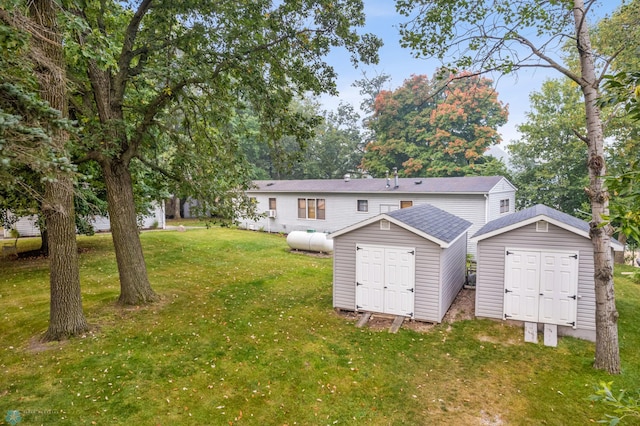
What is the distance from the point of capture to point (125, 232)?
891 centimetres

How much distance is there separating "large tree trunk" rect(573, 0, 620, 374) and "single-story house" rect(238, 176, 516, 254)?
9.61m

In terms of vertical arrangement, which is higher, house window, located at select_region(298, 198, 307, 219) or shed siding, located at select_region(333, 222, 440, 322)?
house window, located at select_region(298, 198, 307, 219)

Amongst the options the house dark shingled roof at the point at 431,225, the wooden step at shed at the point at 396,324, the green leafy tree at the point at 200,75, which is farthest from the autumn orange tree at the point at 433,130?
the wooden step at shed at the point at 396,324

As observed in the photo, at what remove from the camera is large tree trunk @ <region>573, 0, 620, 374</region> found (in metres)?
6.23

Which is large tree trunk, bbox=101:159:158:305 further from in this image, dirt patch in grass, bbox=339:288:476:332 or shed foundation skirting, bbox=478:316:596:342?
shed foundation skirting, bbox=478:316:596:342

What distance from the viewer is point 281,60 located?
926cm

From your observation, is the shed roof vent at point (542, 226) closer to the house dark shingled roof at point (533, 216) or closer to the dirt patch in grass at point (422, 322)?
the house dark shingled roof at point (533, 216)

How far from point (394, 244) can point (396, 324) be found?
1.99m

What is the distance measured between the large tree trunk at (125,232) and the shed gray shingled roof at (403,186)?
5763 millimetres

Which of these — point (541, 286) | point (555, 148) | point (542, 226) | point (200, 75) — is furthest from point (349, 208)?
point (555, 148)

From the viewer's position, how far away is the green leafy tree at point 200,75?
7.95m

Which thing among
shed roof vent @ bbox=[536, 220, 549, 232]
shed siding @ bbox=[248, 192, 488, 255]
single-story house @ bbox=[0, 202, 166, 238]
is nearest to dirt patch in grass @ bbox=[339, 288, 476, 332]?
shed roof vent @ bbox=[536, 220, 549, 232]

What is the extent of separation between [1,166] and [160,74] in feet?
14.2

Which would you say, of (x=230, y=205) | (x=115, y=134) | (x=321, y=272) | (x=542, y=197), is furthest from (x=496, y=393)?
(x=542, y=197)
